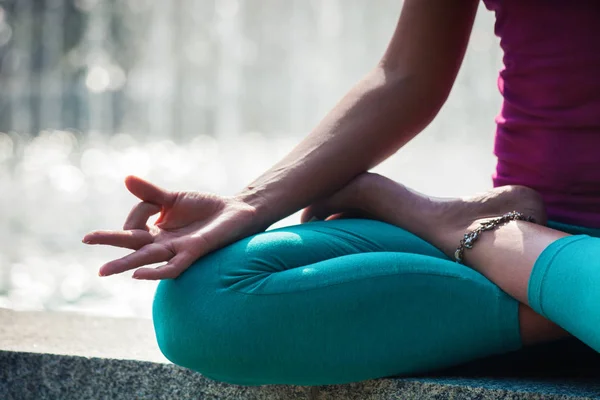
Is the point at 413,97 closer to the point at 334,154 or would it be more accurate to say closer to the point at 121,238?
the point at 334,154

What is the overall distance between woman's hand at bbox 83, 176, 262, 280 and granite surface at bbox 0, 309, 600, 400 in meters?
0.20

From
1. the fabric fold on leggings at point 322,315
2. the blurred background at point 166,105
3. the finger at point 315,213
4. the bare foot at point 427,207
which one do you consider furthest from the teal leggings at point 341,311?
the blurred background at point 166,105

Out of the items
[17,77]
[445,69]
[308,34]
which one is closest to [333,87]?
[308,34]

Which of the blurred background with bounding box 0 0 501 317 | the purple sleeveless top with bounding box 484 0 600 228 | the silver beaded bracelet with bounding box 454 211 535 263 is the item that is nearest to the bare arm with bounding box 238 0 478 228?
the purple sleeveless top with bounding box 484 0 600 228

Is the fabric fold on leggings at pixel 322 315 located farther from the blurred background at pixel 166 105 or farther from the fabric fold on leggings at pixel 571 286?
the blurred background at pixel 166 105

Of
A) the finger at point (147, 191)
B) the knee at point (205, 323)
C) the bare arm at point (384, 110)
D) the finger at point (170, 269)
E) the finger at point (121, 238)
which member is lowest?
the knee at point (205, 323)

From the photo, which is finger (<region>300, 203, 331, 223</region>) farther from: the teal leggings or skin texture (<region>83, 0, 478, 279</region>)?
the teal leggings

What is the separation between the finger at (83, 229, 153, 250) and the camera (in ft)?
3.80

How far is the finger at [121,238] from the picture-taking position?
1.16m

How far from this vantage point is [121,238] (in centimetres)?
117

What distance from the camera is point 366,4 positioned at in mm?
7898

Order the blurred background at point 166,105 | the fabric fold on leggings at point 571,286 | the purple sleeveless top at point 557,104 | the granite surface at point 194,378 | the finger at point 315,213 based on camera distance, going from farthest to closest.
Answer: the blurred background at point 166,105, the finger at point 315,213, the purple sleeveless top at point 557,104, the granite surface at point 194,378, the fabric fold on leggings at point 571,286

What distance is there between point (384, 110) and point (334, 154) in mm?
114

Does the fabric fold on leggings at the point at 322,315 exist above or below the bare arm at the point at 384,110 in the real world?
below
